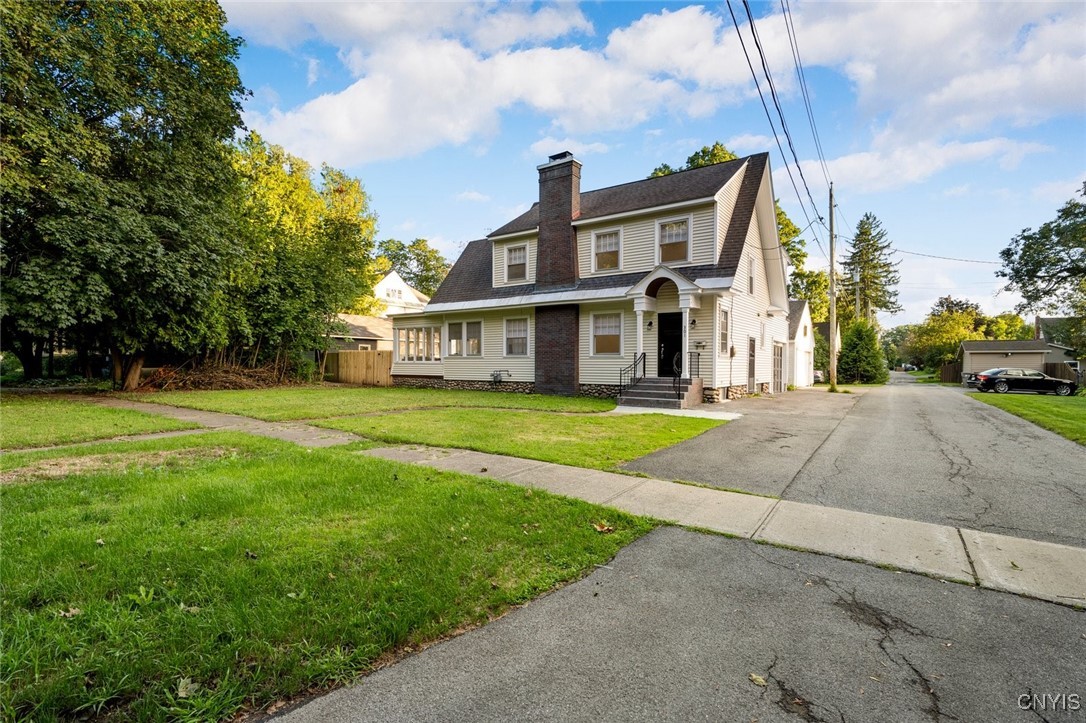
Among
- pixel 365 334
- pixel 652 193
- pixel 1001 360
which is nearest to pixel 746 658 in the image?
pixel 652 193

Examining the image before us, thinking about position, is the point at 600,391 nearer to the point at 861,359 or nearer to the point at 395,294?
the point at 861,359

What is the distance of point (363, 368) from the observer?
23562mm

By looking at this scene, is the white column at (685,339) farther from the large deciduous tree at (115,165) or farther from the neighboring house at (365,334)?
the neighboring house at (365,334)

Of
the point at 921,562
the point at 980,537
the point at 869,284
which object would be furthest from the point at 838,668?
the point at 869,284

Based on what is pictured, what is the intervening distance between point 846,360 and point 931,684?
39333 mm

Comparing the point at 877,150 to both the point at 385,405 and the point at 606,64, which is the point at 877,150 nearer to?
the point at 606,64

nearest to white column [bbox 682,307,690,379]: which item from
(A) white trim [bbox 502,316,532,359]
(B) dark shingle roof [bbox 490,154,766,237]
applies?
(B) dark shingle roof [bbox 490,154,766,237]

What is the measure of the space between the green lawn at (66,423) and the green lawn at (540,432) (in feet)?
10.4

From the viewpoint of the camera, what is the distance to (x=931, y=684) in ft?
7.28

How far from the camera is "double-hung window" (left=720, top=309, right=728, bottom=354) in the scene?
15.2 metres

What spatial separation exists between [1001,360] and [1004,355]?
480 millimetres

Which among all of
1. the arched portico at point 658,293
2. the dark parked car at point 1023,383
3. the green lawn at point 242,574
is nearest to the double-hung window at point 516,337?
the arched portico at point 658,293

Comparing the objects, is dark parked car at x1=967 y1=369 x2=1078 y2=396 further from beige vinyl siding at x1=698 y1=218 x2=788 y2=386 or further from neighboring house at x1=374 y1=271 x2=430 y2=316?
neighboring house at x1=374 y1=271 x2=430 y2=316

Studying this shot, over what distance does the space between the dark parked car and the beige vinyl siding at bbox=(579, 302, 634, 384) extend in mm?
20809
